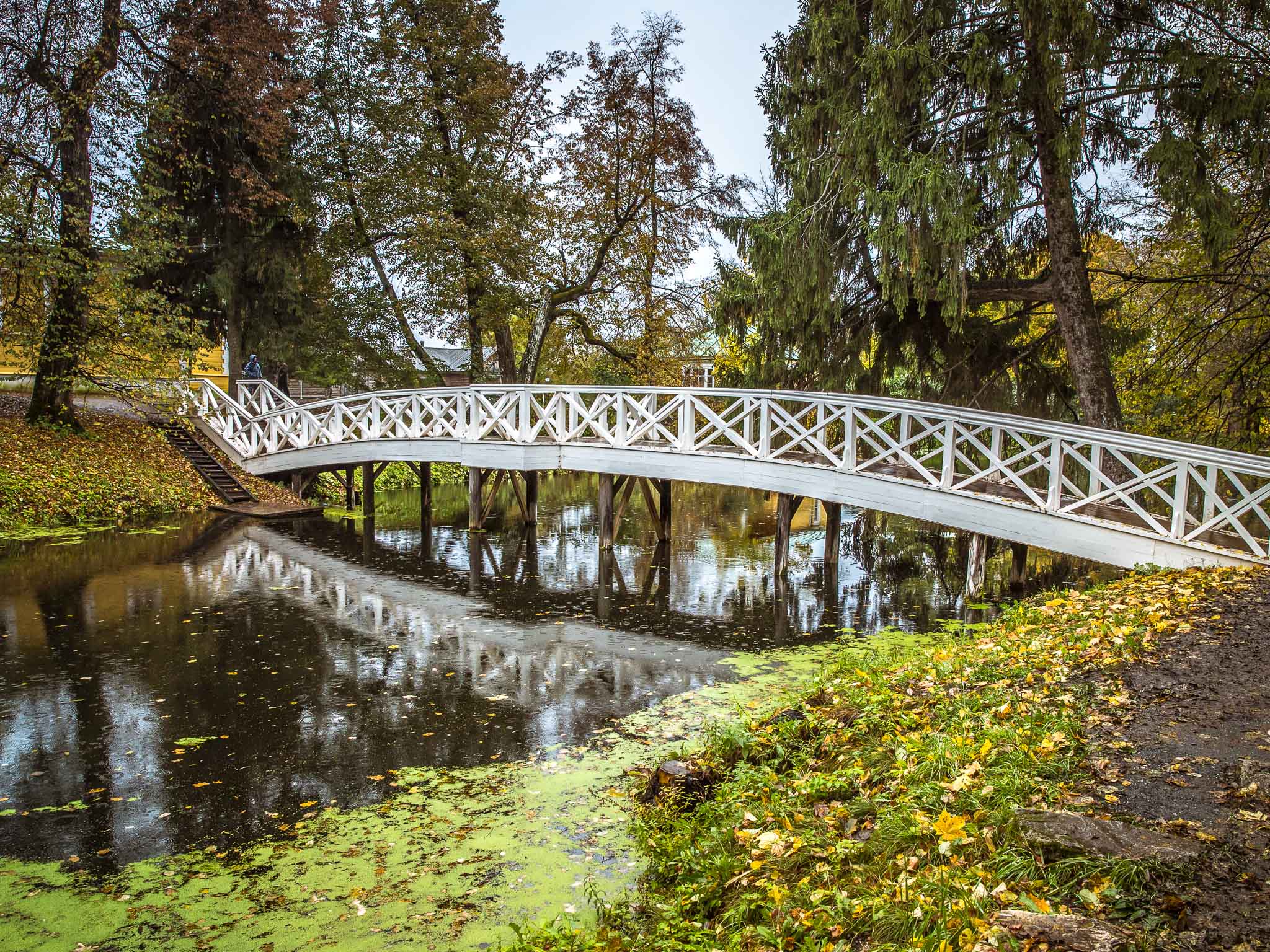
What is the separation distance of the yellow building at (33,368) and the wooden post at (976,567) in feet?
52.3

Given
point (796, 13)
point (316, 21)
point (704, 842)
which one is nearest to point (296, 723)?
point (704, 842)

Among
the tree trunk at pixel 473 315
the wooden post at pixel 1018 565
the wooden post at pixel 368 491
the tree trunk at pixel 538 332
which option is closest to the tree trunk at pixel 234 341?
the wooden post at pixel 368 491

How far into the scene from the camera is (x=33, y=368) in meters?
16.7

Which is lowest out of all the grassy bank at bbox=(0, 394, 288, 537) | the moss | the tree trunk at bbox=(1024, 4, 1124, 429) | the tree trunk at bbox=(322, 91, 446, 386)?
the moss

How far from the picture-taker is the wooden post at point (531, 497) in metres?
17.4

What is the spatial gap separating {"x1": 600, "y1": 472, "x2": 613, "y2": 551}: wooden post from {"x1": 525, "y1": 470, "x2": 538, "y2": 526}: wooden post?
254cm

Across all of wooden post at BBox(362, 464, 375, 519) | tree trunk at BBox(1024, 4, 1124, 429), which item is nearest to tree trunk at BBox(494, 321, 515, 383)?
wooden post at BBox(362, 464, 375, 519)

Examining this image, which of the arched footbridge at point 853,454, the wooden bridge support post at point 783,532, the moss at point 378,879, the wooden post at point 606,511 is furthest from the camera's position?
the wooden post at point 606,511

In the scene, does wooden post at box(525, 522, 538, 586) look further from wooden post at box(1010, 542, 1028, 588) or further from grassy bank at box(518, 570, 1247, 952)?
grassy bank at box(518, 570, 1247, 952)

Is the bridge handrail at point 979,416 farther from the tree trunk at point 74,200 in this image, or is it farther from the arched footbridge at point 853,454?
the tree trunk at point 74,200

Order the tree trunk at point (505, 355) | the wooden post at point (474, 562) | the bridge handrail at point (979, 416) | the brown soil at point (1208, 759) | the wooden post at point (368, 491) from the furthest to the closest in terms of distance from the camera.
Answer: the tree trunk at point (505, 355)
the wooden post at point (368, 491)
the wooden post at point (474, 562)
the bridge handrail at point (979, 416)
the brown soil at point (1208, 759)

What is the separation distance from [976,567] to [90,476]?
16742mm

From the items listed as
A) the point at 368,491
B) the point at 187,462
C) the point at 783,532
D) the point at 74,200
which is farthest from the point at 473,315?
the point at 783,532

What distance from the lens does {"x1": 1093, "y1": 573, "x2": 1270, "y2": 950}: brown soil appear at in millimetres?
2590
